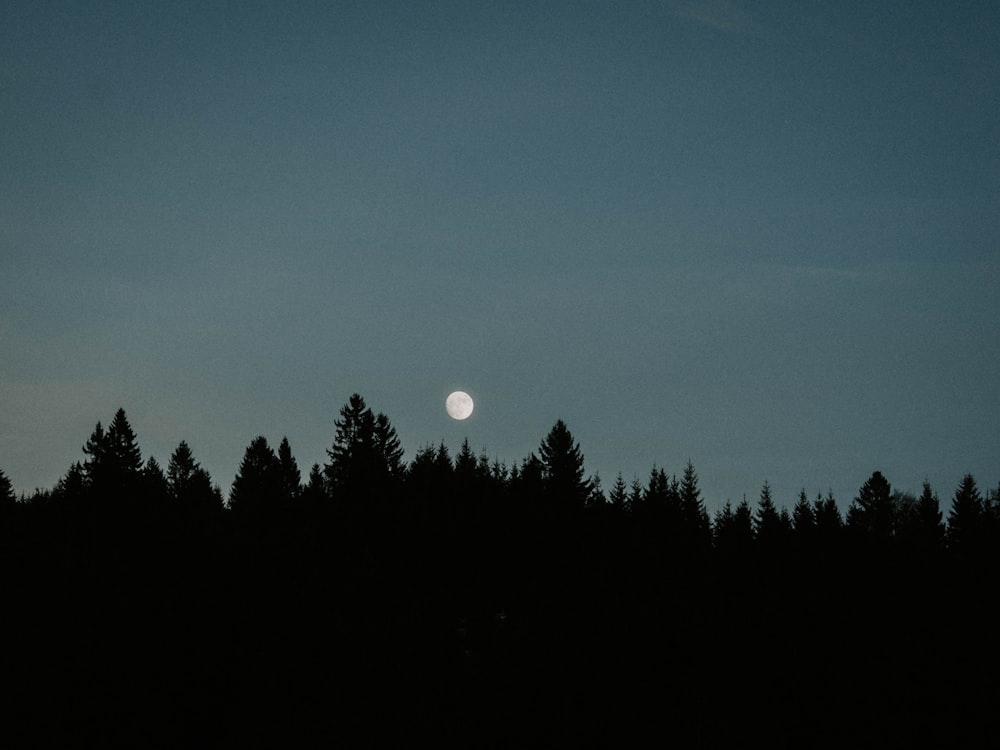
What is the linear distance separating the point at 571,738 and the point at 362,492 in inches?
1351

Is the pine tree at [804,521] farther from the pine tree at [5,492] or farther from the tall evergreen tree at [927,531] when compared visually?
the pine tree at [5,492]

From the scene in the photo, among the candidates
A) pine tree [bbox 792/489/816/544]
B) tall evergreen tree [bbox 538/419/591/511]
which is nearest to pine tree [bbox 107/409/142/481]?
tall evergreen tree [bbox 538/419/591/511]

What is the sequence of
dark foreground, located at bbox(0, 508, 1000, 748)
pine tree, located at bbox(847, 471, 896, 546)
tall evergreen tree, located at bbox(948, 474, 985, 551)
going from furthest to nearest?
pine tree, located at bbox(847, 471, 896, 546), tall evergreen tree, located at bbox(948, 474, 985, 551), dark foreground, located at bbox(0, 508, 1000, 748)

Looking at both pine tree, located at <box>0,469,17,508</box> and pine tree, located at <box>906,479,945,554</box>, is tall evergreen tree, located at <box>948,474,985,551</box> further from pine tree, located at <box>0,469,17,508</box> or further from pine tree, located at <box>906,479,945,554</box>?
pine tree, located at <box>0,469,17,508</box>

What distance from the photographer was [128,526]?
61.6m

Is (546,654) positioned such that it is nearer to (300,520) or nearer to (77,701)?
(77,701)

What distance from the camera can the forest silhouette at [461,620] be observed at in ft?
113

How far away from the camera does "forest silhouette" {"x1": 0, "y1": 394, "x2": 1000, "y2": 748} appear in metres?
34.4

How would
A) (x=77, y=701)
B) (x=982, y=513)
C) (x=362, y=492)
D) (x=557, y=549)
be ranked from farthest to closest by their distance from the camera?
(x=982, y=513)
(x=362, y=492)
(x=557, y=549)
(x=77, y=701)

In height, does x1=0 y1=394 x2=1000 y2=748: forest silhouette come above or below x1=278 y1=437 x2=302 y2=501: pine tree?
below

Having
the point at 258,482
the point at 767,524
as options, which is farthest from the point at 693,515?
the point at 258,482

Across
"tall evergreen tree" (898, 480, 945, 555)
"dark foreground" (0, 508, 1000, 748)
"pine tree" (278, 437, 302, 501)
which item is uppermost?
"pine tree" (278, 437, 302, 501)

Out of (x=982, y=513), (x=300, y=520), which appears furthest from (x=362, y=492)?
(x=982, y=513)

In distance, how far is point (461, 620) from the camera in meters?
49.7
